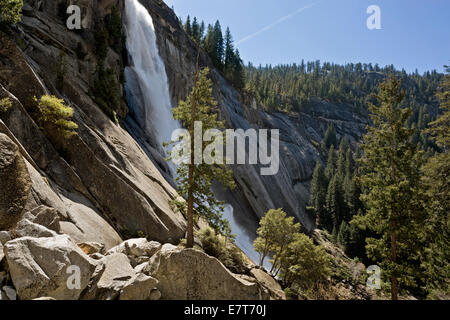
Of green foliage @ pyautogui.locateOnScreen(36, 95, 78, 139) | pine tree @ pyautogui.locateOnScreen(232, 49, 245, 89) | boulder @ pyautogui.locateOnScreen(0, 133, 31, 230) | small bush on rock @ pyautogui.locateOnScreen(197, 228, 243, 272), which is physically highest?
pine tree @ pyautogui.locateOnScreen(232, 49, 245, 89)

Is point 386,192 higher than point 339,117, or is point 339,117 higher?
point 339,117

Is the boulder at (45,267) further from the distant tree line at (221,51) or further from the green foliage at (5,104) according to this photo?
the distant tree line at (221,51)

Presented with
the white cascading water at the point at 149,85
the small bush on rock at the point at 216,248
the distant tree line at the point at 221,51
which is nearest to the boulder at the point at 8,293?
the small bush on rock at the point at 216,248

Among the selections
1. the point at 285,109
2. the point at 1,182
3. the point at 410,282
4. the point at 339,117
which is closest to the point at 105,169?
the point at 1,182

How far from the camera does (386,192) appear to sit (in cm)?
1261

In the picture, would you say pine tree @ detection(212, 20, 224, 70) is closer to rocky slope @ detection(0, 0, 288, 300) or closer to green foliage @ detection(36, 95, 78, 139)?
rocky slope @ detection(0, 0, 288, 300)

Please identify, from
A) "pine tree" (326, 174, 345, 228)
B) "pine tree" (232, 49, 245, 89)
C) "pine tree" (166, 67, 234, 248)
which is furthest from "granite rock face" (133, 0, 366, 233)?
"pine tree" (166, 67, 234, 248)

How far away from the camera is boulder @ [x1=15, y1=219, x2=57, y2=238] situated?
22.6 feet

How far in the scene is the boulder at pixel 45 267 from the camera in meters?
5.87

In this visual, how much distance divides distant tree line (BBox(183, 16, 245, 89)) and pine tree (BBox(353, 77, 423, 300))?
5087 centimetres

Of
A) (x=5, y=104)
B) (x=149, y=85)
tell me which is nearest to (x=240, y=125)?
(x=149, y=85)

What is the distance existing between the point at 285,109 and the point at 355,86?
355 ft

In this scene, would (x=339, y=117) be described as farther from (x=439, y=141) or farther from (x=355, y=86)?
(x=439, y=141)

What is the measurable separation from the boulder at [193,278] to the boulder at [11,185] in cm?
442
